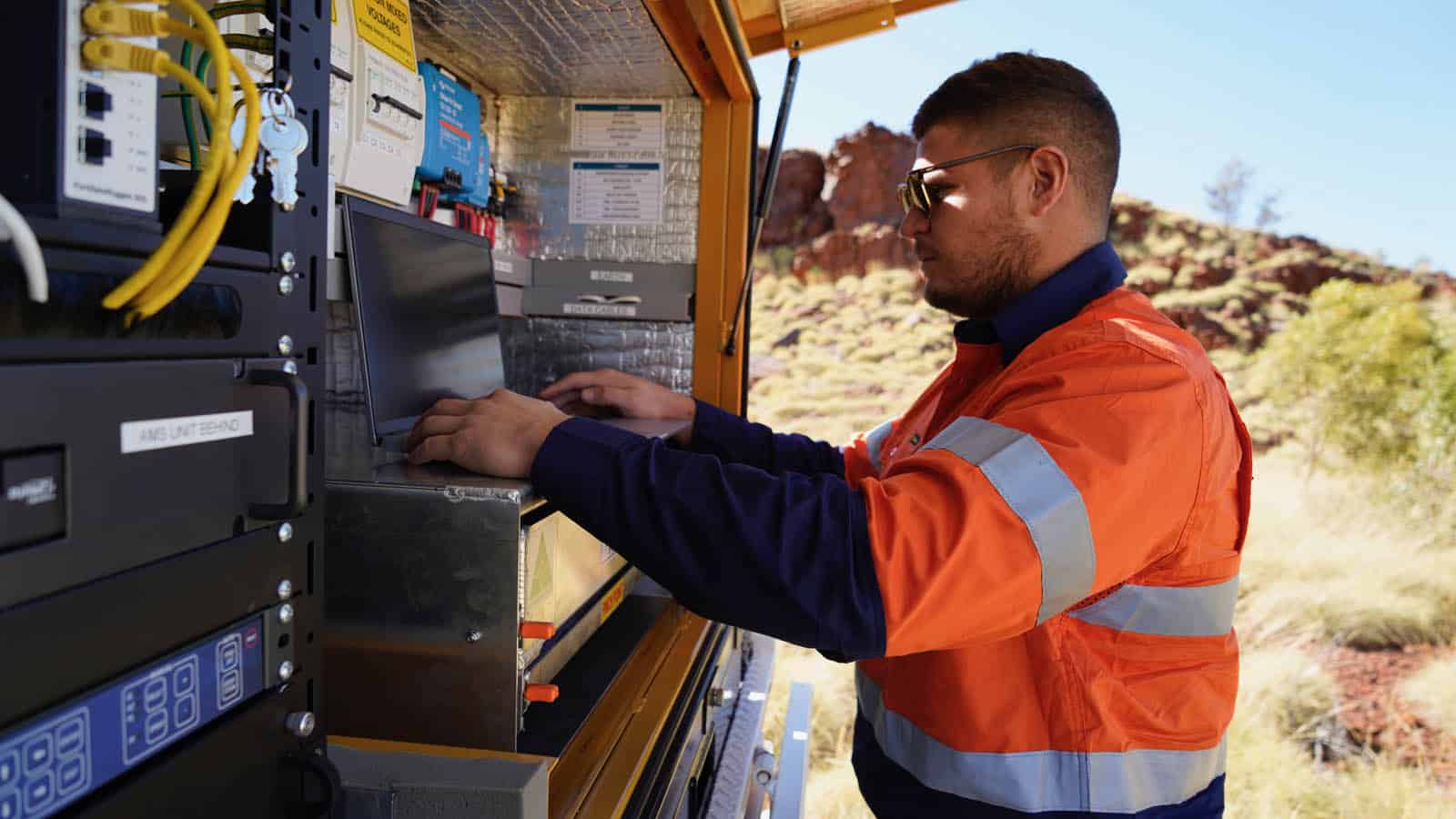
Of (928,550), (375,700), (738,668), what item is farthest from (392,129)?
(738,668)

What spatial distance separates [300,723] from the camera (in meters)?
0.72

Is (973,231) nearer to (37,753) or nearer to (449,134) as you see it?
(449,134)

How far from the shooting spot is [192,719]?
609 millimetres

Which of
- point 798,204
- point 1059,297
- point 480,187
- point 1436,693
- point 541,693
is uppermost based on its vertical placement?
point 798,204

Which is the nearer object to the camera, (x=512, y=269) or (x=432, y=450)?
(x=432, y=450)

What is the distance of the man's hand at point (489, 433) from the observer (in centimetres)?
120

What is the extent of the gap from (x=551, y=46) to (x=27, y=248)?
6.30 ft

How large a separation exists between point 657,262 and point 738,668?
123cm

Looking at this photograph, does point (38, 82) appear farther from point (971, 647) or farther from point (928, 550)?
point (971, 647)

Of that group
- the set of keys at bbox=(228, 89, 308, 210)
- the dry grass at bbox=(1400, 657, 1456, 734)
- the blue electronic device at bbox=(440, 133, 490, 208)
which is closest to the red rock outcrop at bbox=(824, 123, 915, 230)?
the dry grass at bbox=(1400, 657, 1456, 734)

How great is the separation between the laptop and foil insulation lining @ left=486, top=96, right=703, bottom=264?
66cm

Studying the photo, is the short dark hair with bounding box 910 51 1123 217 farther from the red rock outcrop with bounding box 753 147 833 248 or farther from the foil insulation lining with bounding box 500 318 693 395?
the red rock outcrop with bounding box 753 147 833 248

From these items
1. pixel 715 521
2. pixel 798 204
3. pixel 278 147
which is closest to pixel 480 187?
pixel 715 521

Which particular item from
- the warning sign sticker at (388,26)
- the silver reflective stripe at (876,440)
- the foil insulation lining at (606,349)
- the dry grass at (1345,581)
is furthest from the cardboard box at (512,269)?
the dry grass at (1345,581)
